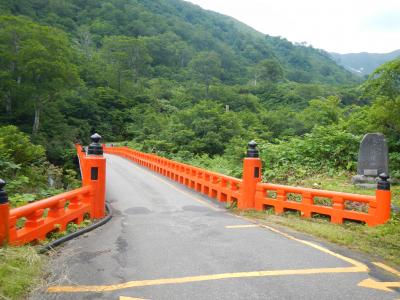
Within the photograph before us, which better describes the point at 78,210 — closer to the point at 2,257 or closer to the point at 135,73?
the point at 2,257

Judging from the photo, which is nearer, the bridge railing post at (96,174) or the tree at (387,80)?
the bridge railing post at (96,174)

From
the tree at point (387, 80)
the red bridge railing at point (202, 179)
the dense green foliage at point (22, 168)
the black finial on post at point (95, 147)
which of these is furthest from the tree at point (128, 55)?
the black finial on post at point (95, 147)

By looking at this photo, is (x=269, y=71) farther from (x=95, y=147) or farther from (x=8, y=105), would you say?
(x=95, y=147)

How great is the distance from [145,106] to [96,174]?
62.4m

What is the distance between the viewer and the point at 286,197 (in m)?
9.91

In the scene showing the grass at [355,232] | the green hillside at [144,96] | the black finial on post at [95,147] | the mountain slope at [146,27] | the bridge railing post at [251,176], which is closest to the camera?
the grass at [355,232]

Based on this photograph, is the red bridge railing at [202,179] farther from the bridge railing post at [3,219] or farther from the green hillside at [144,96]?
the bridge railing post at [3,219]

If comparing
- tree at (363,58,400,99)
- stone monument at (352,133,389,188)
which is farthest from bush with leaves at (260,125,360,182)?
tree at (363,58,400,99)

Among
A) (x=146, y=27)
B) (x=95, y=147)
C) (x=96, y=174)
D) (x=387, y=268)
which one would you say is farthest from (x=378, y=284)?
(x=146, y=27)

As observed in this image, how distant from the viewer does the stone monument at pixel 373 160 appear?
1268cm

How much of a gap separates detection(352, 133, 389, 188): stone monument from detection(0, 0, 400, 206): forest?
0.91 metres

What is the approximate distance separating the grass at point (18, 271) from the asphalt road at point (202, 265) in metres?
0.21

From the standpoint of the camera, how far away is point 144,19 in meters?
152

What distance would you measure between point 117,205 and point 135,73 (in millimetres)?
92755
